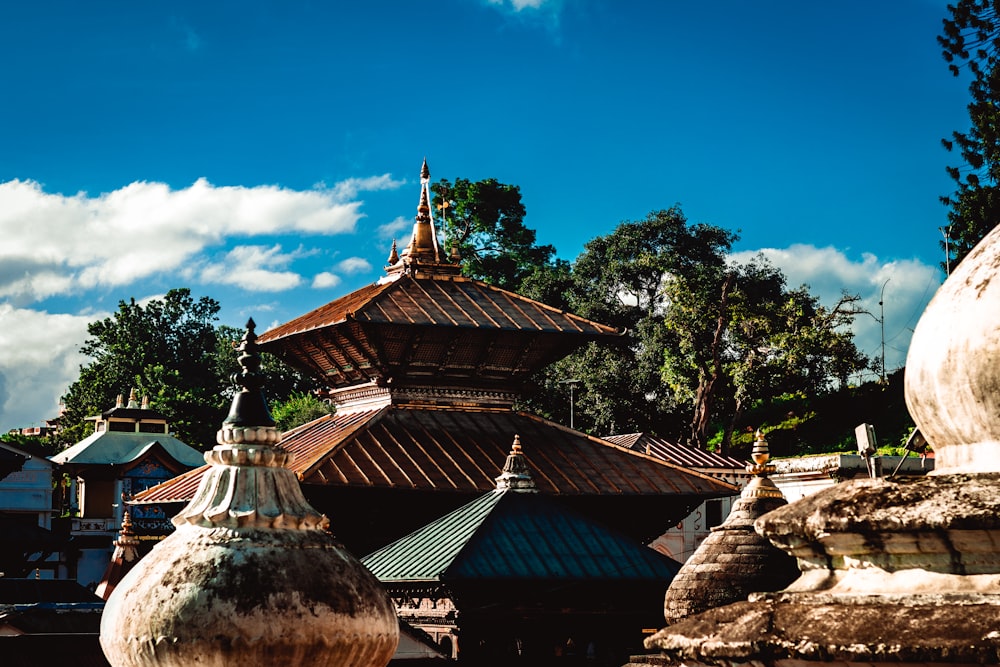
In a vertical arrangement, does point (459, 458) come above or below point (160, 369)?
below

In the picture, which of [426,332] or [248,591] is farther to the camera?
[426,332]

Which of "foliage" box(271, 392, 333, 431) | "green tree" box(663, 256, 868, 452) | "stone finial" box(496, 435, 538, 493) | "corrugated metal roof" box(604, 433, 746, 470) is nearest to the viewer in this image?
"stone finial" box(496, 435, 538, 493)

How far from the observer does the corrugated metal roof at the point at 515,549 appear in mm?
16141

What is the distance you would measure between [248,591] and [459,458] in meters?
12.6

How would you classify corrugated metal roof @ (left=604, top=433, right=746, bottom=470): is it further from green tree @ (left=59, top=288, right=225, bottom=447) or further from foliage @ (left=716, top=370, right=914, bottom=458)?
green tree @ (left=59, top=288, right=225, bottom=447)

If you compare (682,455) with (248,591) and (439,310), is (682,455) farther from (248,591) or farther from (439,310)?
(248,591)

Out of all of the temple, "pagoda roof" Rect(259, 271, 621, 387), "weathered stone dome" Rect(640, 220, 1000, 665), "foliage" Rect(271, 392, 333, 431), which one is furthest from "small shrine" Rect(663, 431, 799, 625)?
"foliage" Rect(271, 392, 333, 431)

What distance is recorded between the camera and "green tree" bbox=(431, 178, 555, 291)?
5597 centimetres

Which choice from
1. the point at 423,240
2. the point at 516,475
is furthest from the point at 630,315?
the point at 516,475

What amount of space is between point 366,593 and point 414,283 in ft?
47.9

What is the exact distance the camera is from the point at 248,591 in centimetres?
739

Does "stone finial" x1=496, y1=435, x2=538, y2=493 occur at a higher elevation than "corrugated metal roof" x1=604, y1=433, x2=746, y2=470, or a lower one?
lower

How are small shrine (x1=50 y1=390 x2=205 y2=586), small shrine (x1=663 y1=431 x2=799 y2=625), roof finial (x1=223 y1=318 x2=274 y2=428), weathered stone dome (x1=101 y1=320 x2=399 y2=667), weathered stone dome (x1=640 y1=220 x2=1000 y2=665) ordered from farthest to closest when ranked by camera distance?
small shrine (x1=50 y1=390 x2=205 y2=586), small shrine (x1=663 y1=431 x2=799 y2=625), roof finial (x1=223 y1=318 x2=274 y2=428), weathered stone dome (x1=101 y1=320 x2=399 y2=667), weathered stone dome (x1=640 y1=220 x2=1000 y2=665)

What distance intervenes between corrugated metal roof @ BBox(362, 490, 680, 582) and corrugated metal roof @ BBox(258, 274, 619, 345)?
12.2 ft
